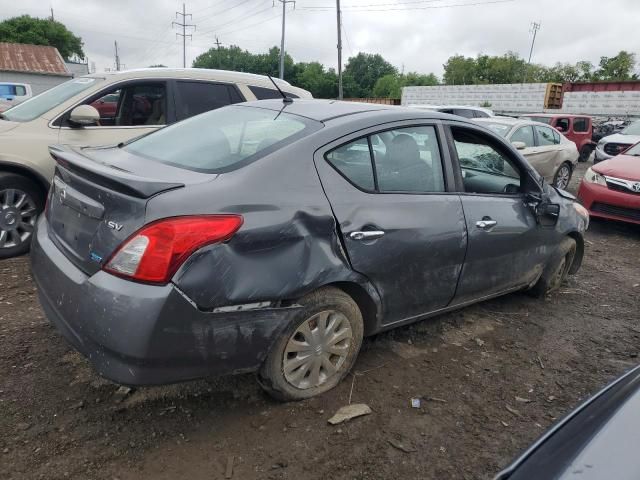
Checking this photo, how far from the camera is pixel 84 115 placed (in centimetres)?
453

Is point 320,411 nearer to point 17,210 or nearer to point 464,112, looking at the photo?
point 17,210

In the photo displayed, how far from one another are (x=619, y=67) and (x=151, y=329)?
77.7m

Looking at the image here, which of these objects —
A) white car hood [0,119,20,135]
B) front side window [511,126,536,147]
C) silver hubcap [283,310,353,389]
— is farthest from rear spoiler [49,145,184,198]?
front side window [511,126,536,147]

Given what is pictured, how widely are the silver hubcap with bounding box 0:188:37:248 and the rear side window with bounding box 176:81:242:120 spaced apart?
1706 millimetres

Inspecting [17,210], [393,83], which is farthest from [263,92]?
[393,83]

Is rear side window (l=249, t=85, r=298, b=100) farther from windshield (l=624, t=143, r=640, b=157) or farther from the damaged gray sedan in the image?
windshield (l=624, t=143, r=640, b=157)

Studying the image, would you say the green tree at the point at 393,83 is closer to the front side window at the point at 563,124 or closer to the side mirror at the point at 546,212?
the front side window at the point at 563,124

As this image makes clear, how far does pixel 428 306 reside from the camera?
318 cm

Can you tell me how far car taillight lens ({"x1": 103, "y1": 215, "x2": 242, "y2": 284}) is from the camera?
2.04 meters

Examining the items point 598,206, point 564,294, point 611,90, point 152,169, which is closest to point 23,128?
point 152,169

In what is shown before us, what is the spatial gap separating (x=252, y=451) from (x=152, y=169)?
147 cm

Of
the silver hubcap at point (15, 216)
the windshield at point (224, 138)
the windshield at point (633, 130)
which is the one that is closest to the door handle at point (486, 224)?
the windshield at point (224, 138)

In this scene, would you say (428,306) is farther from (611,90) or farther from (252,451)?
(611,90)

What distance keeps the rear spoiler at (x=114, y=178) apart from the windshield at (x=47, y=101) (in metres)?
2.52
